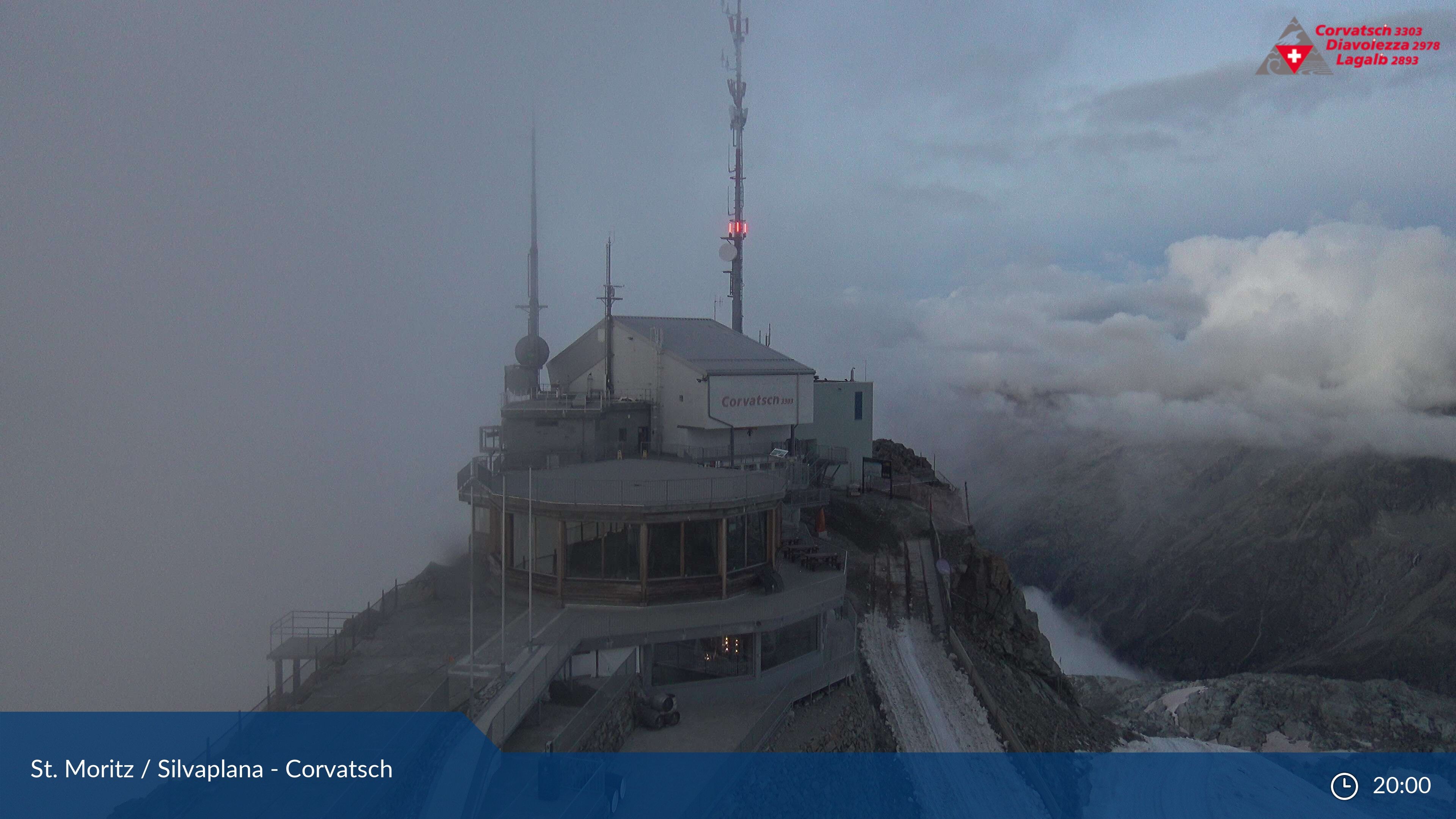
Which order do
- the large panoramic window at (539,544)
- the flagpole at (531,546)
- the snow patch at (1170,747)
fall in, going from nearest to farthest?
the flagpole at (531,546), the large panoramic window at (539,544), the snow patch at (1170,747)

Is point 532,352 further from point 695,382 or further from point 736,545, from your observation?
point 736,545

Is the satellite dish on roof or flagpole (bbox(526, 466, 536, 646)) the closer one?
flagpole (bbox(526, 466, 536, 646))

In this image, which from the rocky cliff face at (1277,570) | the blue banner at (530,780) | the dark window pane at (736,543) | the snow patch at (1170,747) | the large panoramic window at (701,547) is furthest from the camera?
the rocky cliff face at (1277,570)

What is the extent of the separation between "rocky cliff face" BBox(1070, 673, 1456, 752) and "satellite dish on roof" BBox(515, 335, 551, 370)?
4421 centimetres

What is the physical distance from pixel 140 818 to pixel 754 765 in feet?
35.6

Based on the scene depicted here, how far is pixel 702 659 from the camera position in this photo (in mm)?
20484

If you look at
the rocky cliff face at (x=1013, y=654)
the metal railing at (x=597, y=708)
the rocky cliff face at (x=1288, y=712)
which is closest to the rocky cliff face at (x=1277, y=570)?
the rocky cliff face at (x=1288, y=712)

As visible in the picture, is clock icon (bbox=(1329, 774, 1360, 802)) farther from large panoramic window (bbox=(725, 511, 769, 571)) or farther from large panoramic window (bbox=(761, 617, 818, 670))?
large panoramic window (bbox=(725, 511, 769, 571))

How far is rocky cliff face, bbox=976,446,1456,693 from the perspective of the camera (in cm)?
12925

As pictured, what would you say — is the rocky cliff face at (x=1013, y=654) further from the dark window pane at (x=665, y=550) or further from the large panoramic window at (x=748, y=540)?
the dark window pane at (x=665, y=550)

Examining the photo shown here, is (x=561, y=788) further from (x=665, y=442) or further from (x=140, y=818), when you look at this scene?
(x=665, y=442)

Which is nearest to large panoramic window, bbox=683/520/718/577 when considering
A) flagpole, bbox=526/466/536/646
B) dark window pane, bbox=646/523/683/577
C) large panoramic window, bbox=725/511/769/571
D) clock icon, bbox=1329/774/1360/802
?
dark window pane, bbox=646/523/683/577

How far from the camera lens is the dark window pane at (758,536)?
23203 millimetres

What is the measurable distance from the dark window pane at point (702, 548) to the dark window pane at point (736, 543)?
46 centimetres
